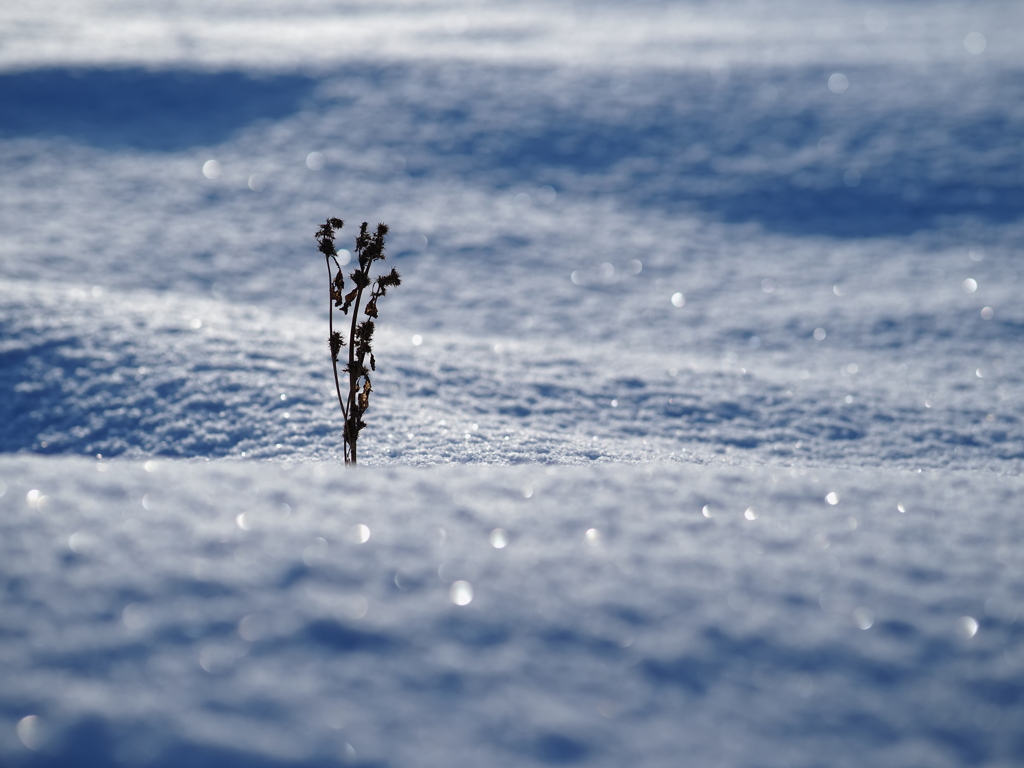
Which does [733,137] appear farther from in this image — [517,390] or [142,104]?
[142,104]

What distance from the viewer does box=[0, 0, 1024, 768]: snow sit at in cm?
115

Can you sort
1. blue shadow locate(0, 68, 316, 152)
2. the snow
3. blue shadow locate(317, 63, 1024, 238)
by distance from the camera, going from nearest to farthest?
1. the snow
2. blue shadow locate(317, 63, 1024, 238)
3. blue shadow locate(0, 68, 316, 152)

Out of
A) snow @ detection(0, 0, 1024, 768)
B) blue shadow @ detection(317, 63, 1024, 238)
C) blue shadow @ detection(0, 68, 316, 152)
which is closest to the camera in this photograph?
snow @ detection(0, 0, 1024, 768)

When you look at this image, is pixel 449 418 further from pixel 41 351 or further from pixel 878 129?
pixel 878 129

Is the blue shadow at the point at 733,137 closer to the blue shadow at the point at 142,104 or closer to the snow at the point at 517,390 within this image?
the snow at the point at 517,390

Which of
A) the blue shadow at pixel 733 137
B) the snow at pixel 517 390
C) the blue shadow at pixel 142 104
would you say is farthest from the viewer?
the blue shadow at pixel 142 104

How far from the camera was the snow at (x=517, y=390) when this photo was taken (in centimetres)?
115

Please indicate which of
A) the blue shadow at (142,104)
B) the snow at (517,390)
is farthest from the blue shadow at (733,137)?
the blue shadow at (142,104)

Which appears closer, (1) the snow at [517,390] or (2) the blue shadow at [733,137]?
(1) the snow at [517,390]

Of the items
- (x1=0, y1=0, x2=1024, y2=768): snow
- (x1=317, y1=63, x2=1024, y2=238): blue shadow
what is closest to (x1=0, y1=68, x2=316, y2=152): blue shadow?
(x1=0, y1=0, x2=1024, y2=768): snow

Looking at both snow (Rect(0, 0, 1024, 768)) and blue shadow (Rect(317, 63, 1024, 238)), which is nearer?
snow (Rect(0, 0, 1024, 768))

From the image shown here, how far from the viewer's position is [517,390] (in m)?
3.15

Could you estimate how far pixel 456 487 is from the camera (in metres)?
1.65

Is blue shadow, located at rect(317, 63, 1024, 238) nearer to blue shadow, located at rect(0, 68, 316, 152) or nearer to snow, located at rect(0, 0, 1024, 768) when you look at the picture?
snow, located at rect(0, 0, 1024, 768)
